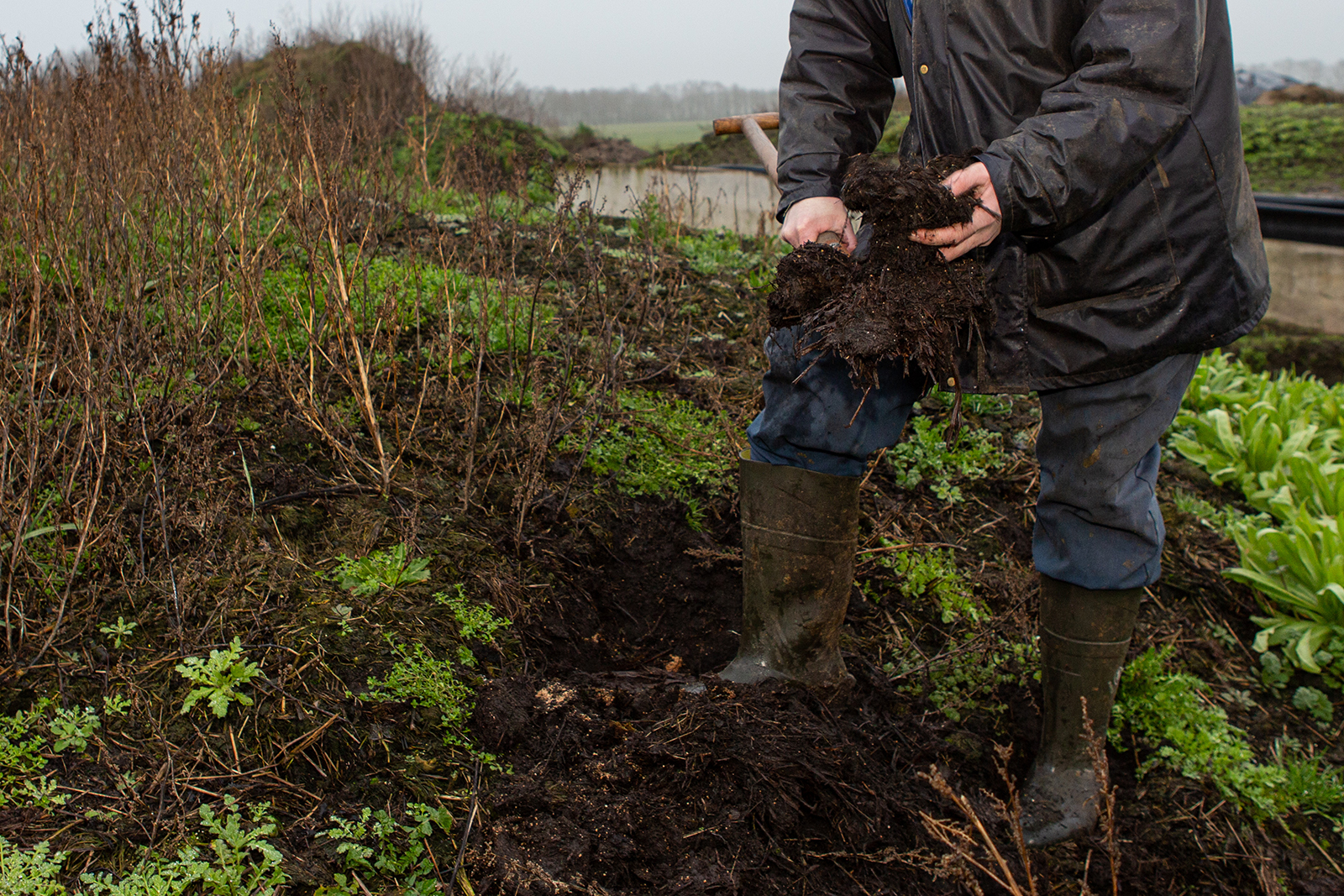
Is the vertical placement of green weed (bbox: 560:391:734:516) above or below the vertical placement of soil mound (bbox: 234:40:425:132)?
below

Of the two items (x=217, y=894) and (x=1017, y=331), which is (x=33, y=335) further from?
(x=1017, y=331)

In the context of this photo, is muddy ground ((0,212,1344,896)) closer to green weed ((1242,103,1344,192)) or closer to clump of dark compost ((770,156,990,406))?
clump of dark compost ((770,156,990,406))

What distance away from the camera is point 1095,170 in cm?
172

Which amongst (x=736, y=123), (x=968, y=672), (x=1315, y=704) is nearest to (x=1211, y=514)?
(x=1315, y=704)

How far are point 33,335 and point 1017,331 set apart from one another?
257 cm

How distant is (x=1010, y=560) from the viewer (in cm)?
312

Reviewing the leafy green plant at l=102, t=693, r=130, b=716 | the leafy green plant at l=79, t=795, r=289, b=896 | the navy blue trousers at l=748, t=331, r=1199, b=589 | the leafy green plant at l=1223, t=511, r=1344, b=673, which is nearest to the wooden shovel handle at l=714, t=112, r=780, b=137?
the navy blue trousers at l=748, t=331, r=1199, b=589

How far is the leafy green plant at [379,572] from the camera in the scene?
2.35 metres

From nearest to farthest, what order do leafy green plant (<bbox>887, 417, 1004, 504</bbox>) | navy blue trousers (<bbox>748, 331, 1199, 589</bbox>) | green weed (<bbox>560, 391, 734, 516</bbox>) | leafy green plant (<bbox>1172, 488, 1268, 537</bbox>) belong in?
navy blue trousers (<bbox>748, 331, 1199, 589</bbox>) < green weed (<bbox>560, 391, 734, 516</bbox>) < leafy green plant (<bbox>887, 417, 1004, 504</bbox>) < leafy green plant (<bbox>1172, 488, 1268, 537</bbox>)

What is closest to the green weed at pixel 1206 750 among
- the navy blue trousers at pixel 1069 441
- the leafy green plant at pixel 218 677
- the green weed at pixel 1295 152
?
the navy blue trousers at pixel 1069 441

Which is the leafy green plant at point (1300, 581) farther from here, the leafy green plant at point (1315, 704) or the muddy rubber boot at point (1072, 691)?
the muddy rubber boot at point (1072, 691)

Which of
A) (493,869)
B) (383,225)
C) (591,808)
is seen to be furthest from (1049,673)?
(383,225)

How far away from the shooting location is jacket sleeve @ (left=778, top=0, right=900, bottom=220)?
222 cm

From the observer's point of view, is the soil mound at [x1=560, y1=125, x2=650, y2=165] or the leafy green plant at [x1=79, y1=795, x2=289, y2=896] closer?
the leafy green plant at [x1=79, y1=795, x2=289, y2=896]
